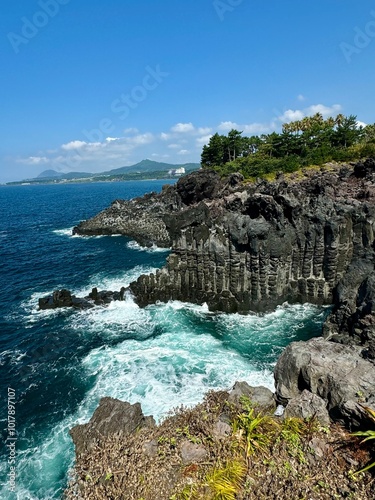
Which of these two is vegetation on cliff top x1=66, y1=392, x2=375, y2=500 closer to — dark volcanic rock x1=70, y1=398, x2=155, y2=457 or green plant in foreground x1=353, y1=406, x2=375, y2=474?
green plant in foreground x1=353, y1=406, x2=375, y2=474

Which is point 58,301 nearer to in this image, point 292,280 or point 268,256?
point 268,256

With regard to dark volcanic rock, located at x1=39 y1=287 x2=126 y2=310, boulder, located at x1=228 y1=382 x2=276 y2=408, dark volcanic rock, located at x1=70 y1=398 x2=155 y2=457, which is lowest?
dark volcanic rock, located at x1=39 y1=287 x2=126 y2=310

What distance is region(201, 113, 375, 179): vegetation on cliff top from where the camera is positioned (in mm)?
76312

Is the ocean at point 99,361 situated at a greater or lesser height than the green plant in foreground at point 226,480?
lesser

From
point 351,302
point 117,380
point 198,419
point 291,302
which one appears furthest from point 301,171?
point 198,419

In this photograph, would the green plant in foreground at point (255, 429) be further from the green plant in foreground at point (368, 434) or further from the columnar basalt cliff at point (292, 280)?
the green plant in foreground at point (368, 434)

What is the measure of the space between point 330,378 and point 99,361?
667 inches

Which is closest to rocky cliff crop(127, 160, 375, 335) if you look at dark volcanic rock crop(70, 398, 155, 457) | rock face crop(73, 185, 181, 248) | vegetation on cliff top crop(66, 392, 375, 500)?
dark volcanic rock crop(70, 398, 155, 457)

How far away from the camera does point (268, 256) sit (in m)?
29.3

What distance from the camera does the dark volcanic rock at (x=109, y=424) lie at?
1303cm

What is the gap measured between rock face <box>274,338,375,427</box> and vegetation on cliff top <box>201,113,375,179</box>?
218 feet

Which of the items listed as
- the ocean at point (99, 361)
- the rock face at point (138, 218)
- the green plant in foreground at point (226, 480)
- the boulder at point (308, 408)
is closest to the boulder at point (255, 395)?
the boulder at point (308, 408)

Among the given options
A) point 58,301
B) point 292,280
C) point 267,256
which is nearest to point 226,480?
point 267,256

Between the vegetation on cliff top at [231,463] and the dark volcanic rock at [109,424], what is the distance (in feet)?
4.37
